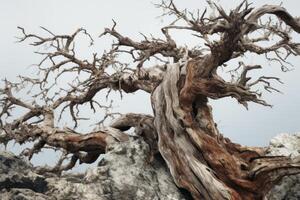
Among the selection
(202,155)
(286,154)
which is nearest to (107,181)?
(202,155)

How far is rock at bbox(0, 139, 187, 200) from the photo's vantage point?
888 cm

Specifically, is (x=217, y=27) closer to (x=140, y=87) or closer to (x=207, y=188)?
(x=207, y=188)

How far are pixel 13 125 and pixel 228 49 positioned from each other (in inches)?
334

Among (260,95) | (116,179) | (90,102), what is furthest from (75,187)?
(90,102)

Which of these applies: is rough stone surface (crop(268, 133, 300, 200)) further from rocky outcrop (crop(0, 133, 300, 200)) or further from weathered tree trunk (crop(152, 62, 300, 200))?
weathered tree trunk (crop(152, 62, 300, 200))

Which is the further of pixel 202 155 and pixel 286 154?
pixel 286 154

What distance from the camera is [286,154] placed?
11258 millimetres

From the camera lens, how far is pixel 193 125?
9.55 meters

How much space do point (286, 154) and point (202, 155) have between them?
3.20 metres

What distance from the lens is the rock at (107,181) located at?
29.1 feet

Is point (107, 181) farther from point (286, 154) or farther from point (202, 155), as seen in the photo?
point (286, 154)

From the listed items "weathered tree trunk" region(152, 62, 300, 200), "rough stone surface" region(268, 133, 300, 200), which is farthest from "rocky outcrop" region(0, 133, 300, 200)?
A: "weathered tree trunk" region(152, 62, 300, 200)

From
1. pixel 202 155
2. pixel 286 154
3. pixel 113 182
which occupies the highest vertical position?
pixel 286 154

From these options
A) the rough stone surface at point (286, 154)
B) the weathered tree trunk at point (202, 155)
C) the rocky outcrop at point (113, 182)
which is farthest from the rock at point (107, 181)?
the rough stone surface at point (286, 154)
